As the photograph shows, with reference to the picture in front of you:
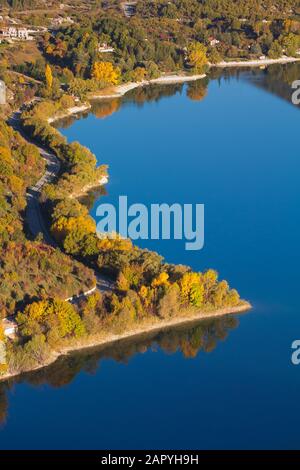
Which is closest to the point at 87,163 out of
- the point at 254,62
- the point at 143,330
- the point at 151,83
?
the point at 143,330

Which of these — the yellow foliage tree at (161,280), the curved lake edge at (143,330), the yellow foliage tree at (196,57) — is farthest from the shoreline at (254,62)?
the yellow foliage tree at (161,280)

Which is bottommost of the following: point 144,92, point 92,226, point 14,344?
point 14,344

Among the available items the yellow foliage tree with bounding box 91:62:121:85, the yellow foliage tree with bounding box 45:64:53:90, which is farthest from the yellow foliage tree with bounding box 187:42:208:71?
the yellow foliage tree with bounding box 45:64:53:90

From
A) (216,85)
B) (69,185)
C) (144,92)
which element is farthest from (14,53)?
(69,185)

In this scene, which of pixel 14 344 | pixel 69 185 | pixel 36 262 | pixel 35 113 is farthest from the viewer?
pixel 35 113

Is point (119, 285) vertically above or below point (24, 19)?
below

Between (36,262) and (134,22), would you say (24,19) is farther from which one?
(36,262)

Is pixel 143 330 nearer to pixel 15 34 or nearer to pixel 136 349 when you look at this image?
pixel 136 349
